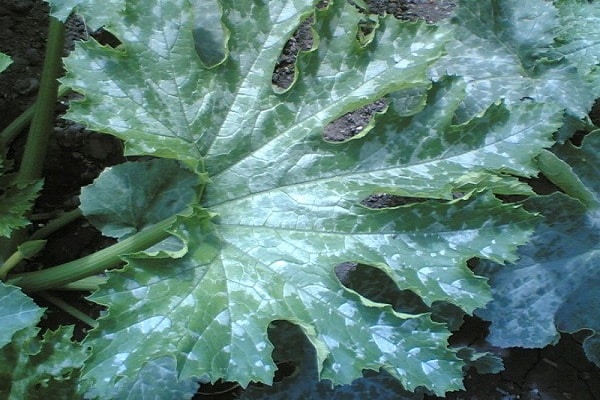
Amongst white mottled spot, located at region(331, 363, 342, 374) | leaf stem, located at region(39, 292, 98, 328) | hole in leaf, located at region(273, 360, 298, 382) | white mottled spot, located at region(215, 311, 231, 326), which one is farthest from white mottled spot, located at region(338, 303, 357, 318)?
leaf stem, located at region(39, 292, 98, 328)

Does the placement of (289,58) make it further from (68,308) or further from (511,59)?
(68,308)

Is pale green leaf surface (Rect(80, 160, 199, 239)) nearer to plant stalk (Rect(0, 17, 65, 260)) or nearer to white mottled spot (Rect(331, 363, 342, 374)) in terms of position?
plant stalk (Rect(0, 17, 65, 260))

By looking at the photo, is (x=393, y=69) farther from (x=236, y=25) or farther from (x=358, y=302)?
(x=358, y=302)

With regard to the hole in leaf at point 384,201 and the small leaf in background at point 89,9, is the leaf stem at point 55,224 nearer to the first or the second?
the small leaf in background at point 89,9

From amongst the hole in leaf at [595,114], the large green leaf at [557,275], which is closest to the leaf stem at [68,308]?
the large green leaf at [557,275]

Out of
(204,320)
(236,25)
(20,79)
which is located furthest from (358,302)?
(20,79)

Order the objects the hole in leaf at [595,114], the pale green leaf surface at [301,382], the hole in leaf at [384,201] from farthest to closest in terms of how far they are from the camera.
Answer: the hole in leaf at [595,114], the hole in leaf at [384,201], the pale green leaf surface at [301,382]

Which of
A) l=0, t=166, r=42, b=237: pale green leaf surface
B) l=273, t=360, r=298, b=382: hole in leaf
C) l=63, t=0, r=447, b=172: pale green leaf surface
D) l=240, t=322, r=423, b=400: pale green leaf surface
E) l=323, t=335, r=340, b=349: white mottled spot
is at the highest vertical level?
l=63, t=0, r=447, b=172: pale green leaf surface
